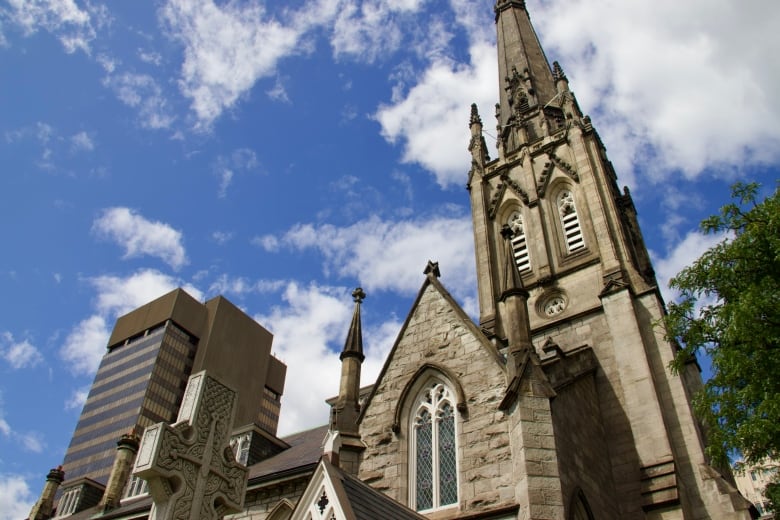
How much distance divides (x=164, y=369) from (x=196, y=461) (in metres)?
102

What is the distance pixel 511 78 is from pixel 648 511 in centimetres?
2541

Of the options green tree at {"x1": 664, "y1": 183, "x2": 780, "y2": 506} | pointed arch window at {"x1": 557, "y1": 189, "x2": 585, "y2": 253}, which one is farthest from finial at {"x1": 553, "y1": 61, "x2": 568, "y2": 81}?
green tree at {"x1": 664, "y1": 183, "x2": 780, "y2": 506}

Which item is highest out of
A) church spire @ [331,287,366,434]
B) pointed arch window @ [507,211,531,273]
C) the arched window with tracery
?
pointed arch window @ [507,211,531,273]

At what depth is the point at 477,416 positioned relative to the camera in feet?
37.3

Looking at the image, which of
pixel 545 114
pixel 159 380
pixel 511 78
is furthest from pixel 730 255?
pixel 159 380

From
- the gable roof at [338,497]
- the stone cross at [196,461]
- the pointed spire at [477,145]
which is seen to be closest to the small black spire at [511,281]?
the gable roof at [338,497]

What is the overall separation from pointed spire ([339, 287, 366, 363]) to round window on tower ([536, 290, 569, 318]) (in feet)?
26.3

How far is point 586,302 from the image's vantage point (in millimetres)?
19672

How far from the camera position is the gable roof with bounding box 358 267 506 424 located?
39.9 feet

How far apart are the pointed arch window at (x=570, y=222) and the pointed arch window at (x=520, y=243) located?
5.13ft

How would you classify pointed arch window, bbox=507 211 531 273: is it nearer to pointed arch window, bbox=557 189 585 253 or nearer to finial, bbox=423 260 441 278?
pointed arch window, bbox=557 189 585 253

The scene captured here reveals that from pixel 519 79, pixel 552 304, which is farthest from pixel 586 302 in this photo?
pixel 519 79

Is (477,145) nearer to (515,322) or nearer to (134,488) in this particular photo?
(515,322)

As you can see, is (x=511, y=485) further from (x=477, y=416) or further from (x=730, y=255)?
(x=730, y=255)
